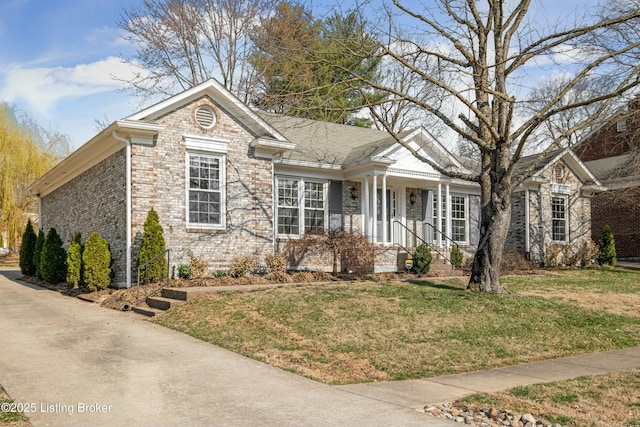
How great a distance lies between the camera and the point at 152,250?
14.0 metres

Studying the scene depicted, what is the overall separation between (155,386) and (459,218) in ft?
56.1

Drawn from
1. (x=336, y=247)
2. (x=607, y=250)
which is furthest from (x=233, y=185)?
(x=607, y=250)

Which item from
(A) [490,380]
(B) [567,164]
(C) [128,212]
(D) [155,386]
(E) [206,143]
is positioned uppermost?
(B) [567,164]

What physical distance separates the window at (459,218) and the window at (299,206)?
5.92 metres

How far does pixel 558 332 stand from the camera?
10.5 meters

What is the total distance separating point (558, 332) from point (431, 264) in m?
7.66

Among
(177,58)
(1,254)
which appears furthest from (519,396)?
(1,254)

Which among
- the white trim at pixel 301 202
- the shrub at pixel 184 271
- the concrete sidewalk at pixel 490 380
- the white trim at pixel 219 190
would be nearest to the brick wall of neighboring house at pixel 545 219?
the white trim at pixel 301 202

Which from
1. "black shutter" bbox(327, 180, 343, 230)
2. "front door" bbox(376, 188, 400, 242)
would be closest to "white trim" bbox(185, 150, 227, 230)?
"black shutter" bbox(327, 180, 343, 230)

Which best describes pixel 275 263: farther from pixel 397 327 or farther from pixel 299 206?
pixel 397 327

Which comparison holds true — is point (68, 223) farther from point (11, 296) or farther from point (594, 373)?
point (594, 373)

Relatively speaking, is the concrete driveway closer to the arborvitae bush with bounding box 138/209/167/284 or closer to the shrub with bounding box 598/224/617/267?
the arborvitae bush with bounding box 138/209/167/284

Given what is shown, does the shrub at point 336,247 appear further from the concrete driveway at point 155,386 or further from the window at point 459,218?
the concrete driveway at point 155,386

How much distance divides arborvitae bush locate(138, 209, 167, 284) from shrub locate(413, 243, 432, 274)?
288 inches
